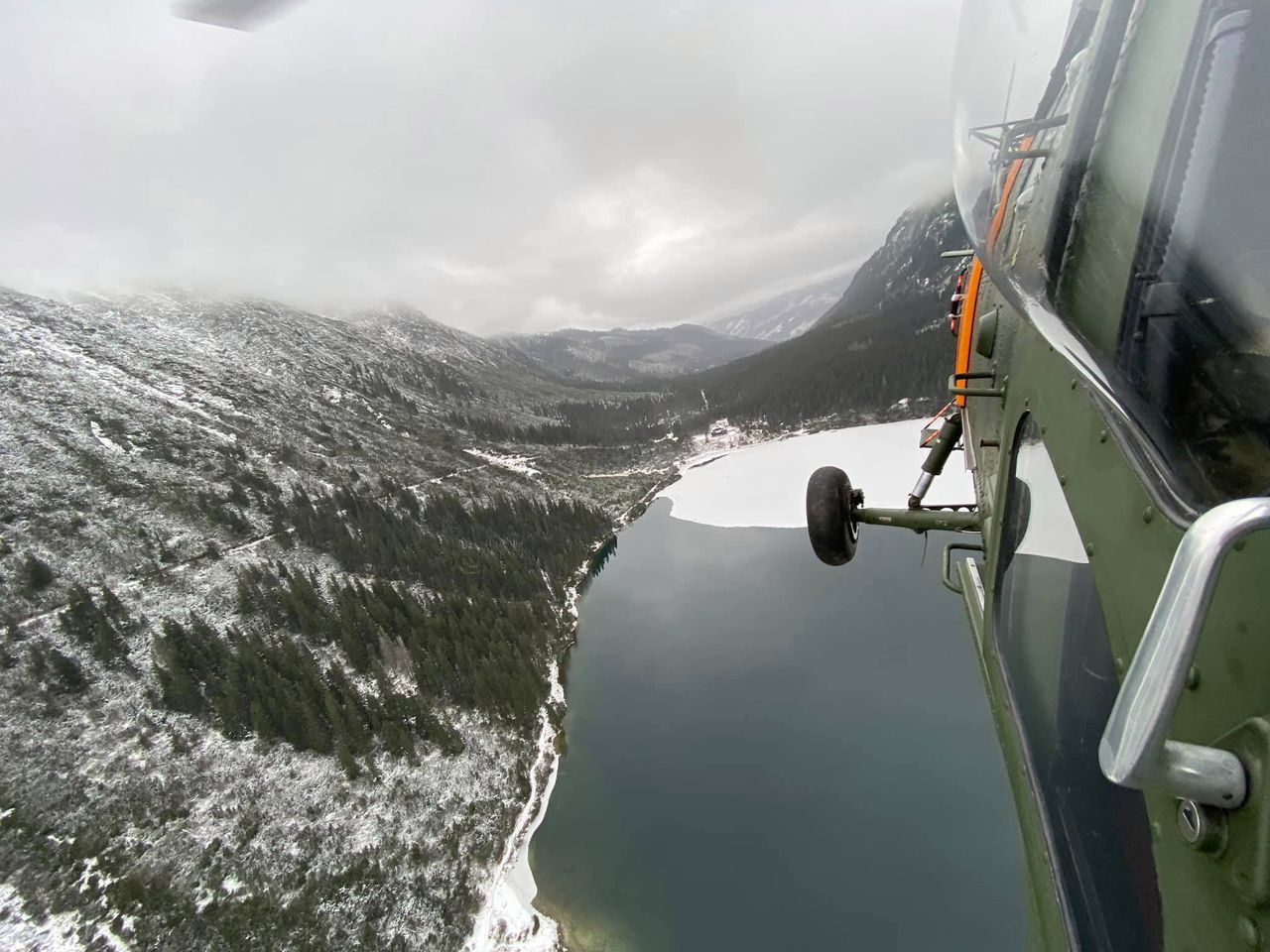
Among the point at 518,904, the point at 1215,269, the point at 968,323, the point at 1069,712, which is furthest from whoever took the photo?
the point at 518,904

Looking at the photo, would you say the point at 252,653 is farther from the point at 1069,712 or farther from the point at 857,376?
the point at 857,376

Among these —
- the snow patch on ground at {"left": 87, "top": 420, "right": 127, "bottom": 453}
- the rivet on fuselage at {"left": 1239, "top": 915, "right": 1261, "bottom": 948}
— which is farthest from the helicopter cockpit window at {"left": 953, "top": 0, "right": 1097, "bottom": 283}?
the snow patch on ground at {"left": 87, "top": 420, "right": 127, "bottom": 453}

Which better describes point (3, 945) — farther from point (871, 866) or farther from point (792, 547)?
point (792, 547)

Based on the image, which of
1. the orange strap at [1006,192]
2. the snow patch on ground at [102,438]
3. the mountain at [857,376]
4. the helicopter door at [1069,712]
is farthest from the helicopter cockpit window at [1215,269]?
the mountain at [857,376]

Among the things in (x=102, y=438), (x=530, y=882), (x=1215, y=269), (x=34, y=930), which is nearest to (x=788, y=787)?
(x=530, y=882)

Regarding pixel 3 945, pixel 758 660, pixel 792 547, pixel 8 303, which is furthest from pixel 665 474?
pixel 8 303

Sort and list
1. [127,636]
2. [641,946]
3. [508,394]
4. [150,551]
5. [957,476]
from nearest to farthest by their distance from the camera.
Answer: [641,946] → [127,636] → [150,551] → [957,476] → [508,394]

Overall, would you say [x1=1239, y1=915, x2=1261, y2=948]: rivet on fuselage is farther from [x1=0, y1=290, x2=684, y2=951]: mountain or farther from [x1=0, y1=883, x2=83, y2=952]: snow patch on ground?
[x1=0, y1=883, x2=83, y2=952]: snow patch on ground
